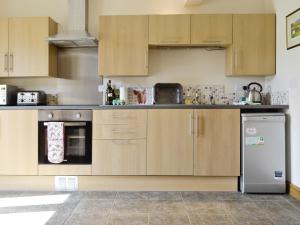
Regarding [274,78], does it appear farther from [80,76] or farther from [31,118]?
[31,118]

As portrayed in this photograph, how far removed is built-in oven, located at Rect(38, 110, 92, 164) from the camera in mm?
3432

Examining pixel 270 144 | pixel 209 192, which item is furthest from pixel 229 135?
pixel 209 192

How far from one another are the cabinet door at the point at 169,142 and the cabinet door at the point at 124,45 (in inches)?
26.6

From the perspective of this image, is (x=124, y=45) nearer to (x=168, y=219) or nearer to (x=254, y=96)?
(x=254, y=96)

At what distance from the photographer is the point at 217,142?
11.1 ft

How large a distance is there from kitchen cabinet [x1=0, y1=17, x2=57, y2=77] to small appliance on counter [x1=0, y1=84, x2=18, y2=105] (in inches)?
6.6

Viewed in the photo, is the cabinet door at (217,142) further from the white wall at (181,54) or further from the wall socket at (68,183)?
the wall socket at (68,183)

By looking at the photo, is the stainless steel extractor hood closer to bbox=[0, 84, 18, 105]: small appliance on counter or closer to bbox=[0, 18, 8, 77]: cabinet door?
bbox=[0, 18, 8, 77]: cabinet door

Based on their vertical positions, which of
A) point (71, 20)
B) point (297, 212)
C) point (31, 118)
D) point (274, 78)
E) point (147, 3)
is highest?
point (147, 3)

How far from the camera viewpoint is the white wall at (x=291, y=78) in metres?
3.13

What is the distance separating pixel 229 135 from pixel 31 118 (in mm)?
2200

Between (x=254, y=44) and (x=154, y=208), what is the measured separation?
88.0 inches

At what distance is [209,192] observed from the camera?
3.38 m

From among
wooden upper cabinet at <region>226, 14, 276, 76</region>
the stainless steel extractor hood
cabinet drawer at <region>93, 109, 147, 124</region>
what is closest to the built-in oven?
cabinet drawer at <region>93, 109, 147, 124</region>
